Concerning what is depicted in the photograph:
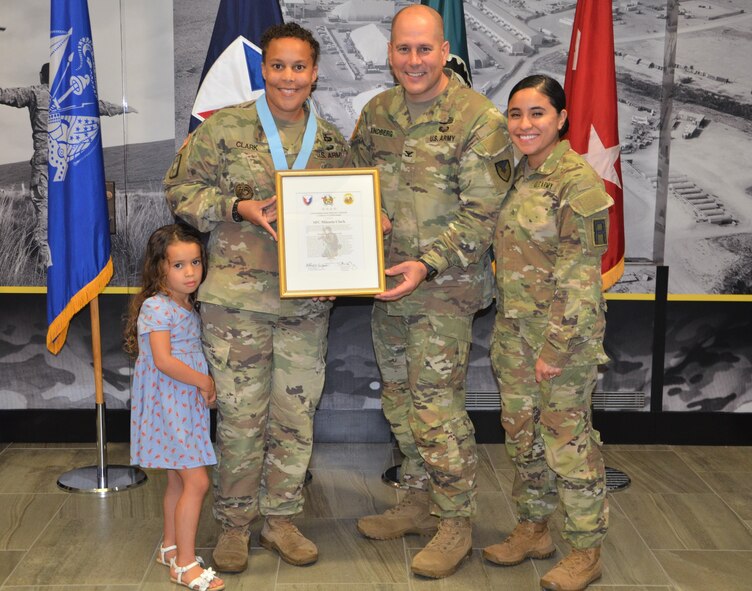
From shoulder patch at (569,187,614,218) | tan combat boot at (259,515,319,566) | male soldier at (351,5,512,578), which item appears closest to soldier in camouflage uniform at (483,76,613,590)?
shoulder patch at (569,187,614,218)

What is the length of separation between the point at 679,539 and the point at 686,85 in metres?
2.04

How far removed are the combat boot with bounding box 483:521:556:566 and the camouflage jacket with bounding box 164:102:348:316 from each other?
3.53 ft

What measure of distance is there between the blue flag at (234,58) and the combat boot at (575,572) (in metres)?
2.18

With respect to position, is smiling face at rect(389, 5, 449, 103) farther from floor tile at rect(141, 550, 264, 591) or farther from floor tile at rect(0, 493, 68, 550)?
floor tile at rect(0, 493, 68, 550)

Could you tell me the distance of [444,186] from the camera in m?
2.94

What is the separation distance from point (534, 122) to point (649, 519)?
5.45 feet

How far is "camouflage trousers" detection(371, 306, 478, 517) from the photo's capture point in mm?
3012

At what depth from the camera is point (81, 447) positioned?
433cm

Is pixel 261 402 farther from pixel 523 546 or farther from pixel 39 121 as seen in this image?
pixel 39 121

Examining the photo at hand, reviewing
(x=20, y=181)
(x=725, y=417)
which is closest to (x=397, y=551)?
(x=725, y=417)

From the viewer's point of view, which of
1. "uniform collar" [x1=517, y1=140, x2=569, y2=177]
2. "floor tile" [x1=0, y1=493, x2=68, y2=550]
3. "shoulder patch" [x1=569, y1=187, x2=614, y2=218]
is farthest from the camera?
"floor tile" [x1=0, y1=493, x2=68, y2=550]

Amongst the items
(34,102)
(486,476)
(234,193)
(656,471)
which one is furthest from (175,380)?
(656,471)

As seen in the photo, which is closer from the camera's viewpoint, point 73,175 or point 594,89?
point 73,175

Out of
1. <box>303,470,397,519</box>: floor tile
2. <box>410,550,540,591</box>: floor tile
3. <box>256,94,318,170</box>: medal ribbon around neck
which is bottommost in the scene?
<box>410,550,540,591</box>: floor tile
